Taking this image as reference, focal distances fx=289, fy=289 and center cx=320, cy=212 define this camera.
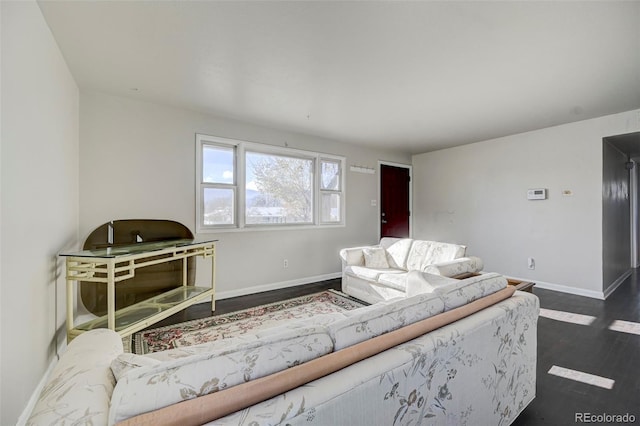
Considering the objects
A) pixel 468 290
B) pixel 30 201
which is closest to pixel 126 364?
pixel 468 290

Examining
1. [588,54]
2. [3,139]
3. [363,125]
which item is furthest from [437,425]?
[363,125]

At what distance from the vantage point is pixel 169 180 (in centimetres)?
347

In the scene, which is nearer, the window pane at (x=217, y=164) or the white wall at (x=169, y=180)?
the white wall at (x=169, y=180)

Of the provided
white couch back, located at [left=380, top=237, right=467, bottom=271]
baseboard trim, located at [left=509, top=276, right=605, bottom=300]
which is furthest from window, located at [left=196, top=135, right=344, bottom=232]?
baseboard trim, located at [left=509, top=276, right=605, bottom=300]

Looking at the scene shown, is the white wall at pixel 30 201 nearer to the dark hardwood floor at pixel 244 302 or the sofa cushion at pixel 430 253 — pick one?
the dark hardwood floor at pixel 244 302

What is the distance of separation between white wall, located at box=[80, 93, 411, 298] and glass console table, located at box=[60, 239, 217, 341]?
1.80ft

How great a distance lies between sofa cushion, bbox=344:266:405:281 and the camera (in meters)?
3.50

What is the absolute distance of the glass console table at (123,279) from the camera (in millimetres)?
2201

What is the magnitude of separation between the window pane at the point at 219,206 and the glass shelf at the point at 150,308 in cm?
94

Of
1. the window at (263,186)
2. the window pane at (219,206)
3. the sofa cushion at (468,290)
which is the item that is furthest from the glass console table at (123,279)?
the sofa cushion at (468,290)

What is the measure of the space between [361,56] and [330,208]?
297cm

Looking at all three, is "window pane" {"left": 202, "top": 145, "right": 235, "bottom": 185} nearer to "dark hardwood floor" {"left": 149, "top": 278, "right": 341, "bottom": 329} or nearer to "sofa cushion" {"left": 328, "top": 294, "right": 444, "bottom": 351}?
"dark hardwood floor" {"left": 149, "top": 278, "right": 341, "bottom": 329}

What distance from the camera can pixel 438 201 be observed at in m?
5.76

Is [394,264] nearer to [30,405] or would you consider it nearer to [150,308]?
[150,308]
